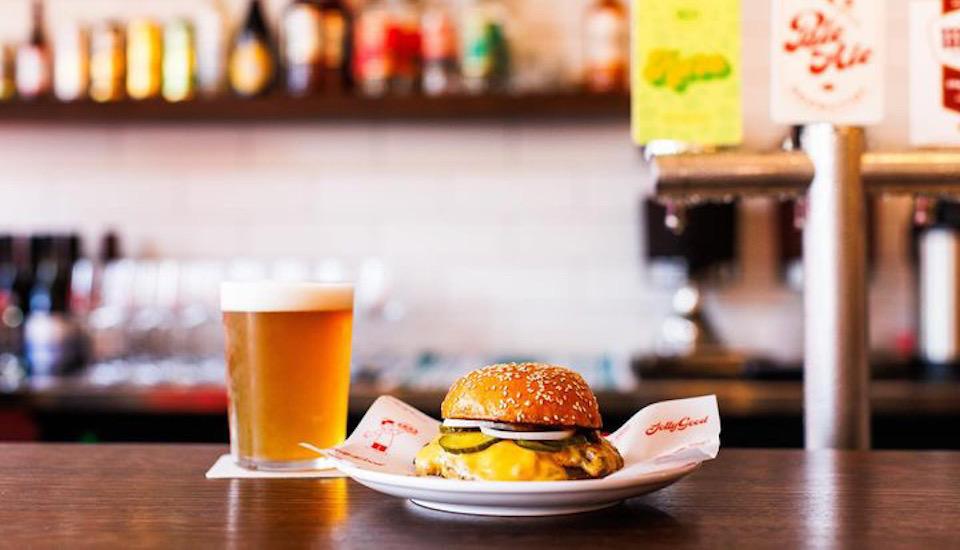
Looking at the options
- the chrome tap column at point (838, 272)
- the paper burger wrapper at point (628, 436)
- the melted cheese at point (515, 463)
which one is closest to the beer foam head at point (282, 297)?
the paper burger wrapper at point (628, 436)

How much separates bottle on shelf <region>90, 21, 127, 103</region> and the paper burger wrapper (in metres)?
2.02

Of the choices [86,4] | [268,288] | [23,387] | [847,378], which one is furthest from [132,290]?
[847,378]

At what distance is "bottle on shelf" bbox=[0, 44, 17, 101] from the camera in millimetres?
2828

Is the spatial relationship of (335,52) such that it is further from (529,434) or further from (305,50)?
(529,434)

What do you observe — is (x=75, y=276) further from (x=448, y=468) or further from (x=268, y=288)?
(x=448, y=468)

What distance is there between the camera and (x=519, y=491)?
28.0 inches

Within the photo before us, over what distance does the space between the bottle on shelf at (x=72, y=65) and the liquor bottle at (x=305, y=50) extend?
517 mm

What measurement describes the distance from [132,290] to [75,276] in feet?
0.57

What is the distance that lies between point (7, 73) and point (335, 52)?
84cm

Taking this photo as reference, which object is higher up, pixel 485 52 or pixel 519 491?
pixel 485 52

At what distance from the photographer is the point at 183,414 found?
234cm

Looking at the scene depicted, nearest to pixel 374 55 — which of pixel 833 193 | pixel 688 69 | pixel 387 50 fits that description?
pixel 387 50

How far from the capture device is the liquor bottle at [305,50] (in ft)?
8.78

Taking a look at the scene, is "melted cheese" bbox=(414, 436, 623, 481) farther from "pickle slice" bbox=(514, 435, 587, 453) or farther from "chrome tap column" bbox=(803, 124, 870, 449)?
"chrome tap column" bbox=(803, 124, 870, 449)
